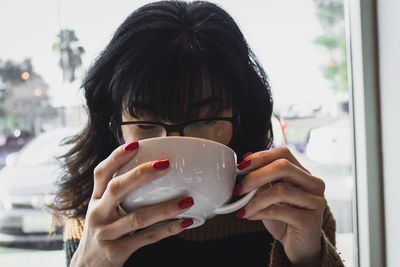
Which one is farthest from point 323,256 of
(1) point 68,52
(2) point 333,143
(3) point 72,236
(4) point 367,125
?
(1) point 68,52

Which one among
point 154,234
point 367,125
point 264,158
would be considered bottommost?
point 367,125

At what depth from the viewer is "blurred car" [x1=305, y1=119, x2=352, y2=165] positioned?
1759 mm

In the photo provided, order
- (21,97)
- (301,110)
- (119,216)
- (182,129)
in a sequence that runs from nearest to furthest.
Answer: (119,216), (182,129), (21,97), (301,110)

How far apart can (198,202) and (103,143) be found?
1.90ft

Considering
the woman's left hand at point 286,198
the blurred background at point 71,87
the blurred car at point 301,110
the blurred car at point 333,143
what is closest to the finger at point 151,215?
the woman's left hand at point 286,198

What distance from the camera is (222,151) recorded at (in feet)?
1.86

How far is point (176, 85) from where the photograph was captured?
82cm

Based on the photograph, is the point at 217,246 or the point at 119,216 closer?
the point at 119,216

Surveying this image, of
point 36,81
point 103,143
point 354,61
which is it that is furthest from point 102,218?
point 354,61

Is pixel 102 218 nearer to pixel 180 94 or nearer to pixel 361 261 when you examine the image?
pixel 180 94

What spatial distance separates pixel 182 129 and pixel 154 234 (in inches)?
9.5

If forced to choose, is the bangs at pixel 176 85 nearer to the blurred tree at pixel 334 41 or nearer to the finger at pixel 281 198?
the finger at pixel 281 198

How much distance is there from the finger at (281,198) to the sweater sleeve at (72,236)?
0.63m

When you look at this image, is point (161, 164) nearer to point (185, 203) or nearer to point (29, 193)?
point (185, 203)
